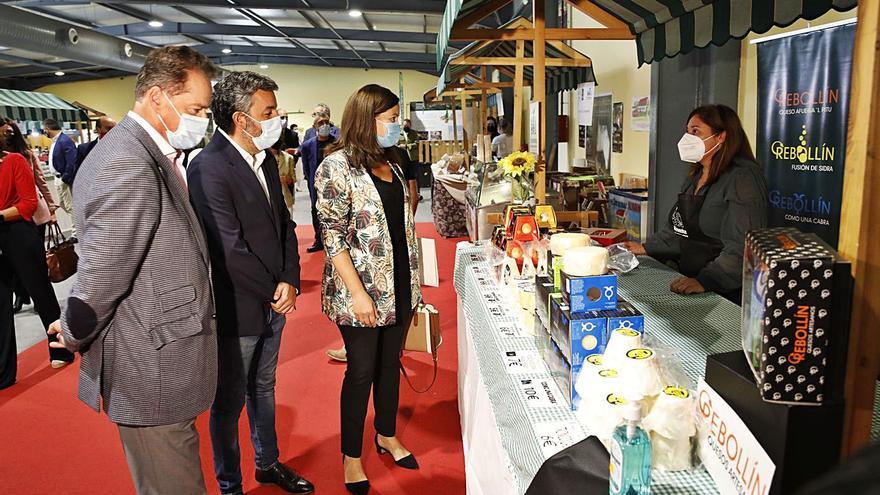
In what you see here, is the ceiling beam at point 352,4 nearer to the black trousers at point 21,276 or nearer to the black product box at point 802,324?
the black trousers at point 21,276

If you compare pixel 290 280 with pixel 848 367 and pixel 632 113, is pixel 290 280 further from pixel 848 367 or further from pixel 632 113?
pixel 632 113

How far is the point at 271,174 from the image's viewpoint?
A: 2275mm

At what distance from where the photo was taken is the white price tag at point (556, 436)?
4.14 ft

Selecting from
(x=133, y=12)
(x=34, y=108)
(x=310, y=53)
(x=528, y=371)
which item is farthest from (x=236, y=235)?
(x=310, y=53)

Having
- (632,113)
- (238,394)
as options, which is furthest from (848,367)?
(632,113)

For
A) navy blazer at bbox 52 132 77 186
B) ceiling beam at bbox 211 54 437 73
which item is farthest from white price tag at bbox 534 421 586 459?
ceiling beam at bbox 211 54 437 73

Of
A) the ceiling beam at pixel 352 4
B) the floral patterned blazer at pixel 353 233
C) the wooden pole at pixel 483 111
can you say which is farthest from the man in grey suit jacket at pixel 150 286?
the ceiling beam at pixel 352 4

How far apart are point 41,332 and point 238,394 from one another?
3.52 m

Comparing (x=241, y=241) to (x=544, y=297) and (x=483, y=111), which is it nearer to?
(x=544, y=297)

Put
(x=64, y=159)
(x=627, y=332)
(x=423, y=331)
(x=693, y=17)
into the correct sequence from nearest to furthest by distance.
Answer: (x=627, y=332) < (x=423, y=331) < (x=693, y=17) < (x=64, y=159)

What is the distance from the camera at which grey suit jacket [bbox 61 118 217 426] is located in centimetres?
153

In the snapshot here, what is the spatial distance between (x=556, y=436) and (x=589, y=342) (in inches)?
8.7

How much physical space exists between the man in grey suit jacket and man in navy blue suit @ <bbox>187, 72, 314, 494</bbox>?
255 millimetres

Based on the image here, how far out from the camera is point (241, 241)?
2.06 m
